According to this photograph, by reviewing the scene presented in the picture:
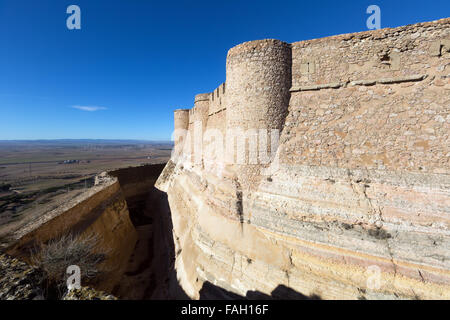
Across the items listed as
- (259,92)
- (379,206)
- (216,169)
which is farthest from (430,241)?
(216,169)

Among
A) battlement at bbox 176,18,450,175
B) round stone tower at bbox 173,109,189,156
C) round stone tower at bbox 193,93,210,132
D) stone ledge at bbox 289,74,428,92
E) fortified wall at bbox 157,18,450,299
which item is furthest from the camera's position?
round stone tower at bbox 173,109,189,156

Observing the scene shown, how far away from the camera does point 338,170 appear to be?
5.11 meters

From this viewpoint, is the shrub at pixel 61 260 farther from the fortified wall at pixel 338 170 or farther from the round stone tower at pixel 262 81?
the round stone tower at pixel 262 81

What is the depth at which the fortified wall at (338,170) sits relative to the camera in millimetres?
4316

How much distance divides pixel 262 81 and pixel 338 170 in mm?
3581

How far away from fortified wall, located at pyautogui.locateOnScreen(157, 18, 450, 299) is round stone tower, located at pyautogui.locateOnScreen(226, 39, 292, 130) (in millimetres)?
33

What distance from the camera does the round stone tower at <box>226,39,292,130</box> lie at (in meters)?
5.65

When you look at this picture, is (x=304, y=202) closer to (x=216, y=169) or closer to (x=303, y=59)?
(x=216, y=169)

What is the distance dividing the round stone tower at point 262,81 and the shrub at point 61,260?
7.70m

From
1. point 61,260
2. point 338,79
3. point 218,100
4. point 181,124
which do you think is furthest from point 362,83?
point 181,124

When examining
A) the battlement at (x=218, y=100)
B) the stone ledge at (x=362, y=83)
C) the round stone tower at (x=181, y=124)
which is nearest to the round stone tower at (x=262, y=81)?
the stone ledge at (x=362, y=83)

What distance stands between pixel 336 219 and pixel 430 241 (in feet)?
6.22

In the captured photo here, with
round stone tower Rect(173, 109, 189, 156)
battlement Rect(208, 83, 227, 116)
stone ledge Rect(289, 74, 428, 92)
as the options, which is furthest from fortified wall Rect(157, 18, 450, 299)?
round stone tower Rect(173, 109, 189, 156)

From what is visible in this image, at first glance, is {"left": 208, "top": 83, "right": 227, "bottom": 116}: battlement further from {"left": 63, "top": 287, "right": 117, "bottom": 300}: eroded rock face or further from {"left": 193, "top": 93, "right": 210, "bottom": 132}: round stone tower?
{"left": 63, "top": 287, "right": 117, "bottom": 300}: eroded rock face
